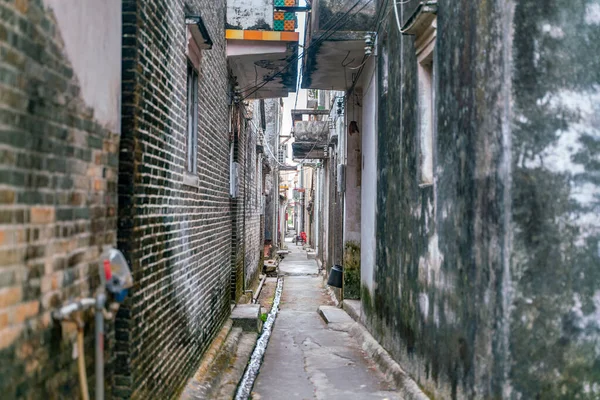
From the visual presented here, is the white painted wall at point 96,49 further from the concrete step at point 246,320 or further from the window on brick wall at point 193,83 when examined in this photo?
the concrete step at point 246,320

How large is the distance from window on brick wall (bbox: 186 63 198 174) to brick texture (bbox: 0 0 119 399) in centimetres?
304

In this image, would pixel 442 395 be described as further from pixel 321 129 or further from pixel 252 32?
pixel 321 129

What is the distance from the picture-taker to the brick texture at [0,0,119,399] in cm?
235

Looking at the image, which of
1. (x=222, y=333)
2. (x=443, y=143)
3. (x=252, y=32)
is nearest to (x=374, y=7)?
(x=252, y=32)

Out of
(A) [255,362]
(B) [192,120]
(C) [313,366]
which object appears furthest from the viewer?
(A) [255,362]

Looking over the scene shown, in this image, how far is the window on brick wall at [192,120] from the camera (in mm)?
6434

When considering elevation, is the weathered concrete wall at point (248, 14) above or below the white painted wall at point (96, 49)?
above

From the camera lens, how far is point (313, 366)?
26.3ft

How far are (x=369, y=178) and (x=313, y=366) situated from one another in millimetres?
3428

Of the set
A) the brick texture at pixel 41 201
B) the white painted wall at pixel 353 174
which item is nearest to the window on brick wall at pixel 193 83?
the brick texture at pixel 41 201

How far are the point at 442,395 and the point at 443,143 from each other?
2.23 metres

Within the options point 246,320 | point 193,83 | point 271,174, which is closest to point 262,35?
point 193,83

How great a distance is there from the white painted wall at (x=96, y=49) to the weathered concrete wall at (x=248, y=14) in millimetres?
6135

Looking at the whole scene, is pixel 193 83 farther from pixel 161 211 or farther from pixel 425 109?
pixel 425 109
